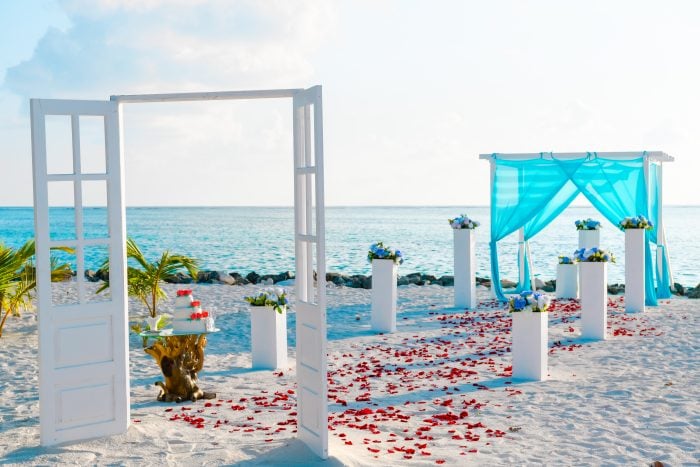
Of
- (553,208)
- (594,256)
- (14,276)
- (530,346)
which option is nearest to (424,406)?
(530,346)

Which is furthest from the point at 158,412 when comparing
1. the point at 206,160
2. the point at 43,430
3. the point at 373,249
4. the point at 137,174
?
the point at 206,160

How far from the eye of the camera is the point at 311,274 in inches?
211

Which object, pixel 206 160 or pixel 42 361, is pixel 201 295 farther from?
pixel 206 160

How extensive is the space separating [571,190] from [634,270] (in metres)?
1.94

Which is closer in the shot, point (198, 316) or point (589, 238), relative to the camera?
point (198, 316)

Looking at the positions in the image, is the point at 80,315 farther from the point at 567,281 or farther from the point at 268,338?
the point at 567,281

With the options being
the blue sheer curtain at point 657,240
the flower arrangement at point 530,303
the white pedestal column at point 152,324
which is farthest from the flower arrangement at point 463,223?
the white pedestal column at point 152,324

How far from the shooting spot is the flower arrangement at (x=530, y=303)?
7.94 m

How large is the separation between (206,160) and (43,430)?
4623 centimetres

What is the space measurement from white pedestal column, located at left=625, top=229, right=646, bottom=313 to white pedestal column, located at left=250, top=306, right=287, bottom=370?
6221 mm

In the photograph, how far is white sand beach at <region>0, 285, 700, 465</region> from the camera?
5.37 metres

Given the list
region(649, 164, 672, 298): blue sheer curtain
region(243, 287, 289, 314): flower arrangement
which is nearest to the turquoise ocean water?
region(649, 164, 672, 298): blue sheer curtain

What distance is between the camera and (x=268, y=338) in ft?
27.8

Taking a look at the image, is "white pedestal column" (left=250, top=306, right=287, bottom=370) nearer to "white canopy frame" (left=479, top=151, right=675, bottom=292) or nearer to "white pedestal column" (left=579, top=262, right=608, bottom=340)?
"white pedestal column" (left=579, top=262, right=608, bottom=340)
